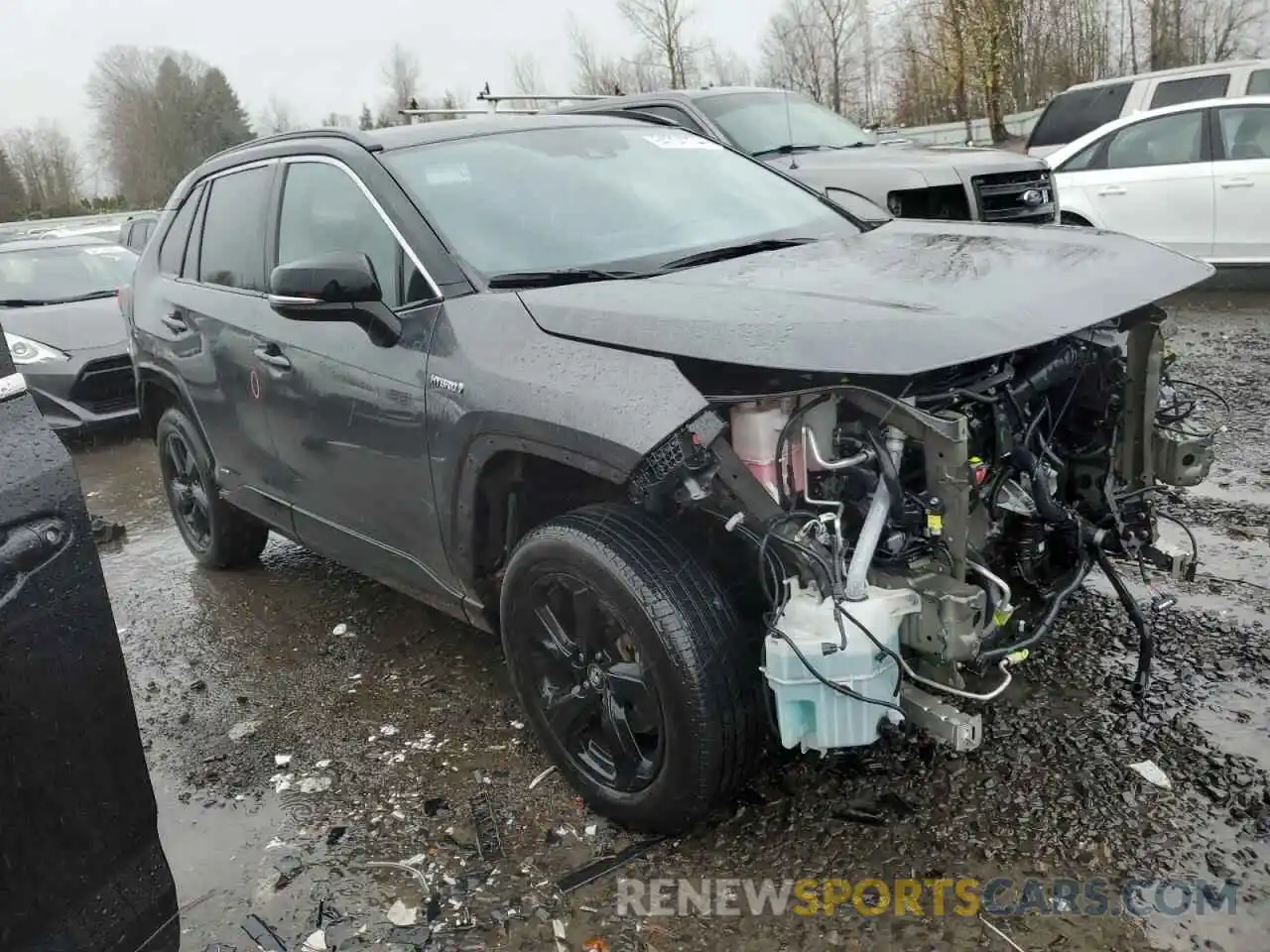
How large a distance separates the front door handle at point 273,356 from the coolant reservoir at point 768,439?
189cm

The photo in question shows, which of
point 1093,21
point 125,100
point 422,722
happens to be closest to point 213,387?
point 422,722

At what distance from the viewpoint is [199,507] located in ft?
17.0

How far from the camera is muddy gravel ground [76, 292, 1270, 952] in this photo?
2.53 meters

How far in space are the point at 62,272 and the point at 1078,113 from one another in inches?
445

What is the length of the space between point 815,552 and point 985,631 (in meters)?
0.53

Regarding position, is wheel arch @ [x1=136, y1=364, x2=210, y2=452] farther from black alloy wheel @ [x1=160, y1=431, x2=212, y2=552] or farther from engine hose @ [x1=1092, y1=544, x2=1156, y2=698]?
engine hose @ [x1=1092, y1=544, x2=1156, y2=698]

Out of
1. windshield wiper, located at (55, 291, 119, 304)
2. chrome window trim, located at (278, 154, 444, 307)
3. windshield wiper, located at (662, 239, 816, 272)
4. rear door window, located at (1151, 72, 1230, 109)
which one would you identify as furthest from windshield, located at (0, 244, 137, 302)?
rear door window, located at (1151, 72, 1230, 109)

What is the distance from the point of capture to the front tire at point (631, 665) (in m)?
2.52

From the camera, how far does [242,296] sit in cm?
409

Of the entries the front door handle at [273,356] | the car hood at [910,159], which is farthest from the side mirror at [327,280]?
the car hood at [910,159]

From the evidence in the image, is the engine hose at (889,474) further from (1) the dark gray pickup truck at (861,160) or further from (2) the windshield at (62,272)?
(2) the windshield at (62,272)

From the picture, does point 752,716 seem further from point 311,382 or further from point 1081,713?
point 311,382

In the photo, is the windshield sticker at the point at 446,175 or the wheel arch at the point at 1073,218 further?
the wheel arch at the point at 1073,218

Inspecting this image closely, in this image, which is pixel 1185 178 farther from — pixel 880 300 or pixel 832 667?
pixel 832 667
